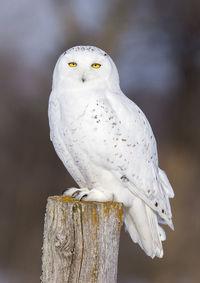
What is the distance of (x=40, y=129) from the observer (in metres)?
5.08

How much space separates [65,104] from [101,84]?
174 mm

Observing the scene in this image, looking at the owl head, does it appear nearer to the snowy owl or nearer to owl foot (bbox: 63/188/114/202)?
the snowy owl

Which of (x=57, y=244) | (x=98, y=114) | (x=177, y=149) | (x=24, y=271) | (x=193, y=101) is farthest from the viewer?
(x=193, y=101)

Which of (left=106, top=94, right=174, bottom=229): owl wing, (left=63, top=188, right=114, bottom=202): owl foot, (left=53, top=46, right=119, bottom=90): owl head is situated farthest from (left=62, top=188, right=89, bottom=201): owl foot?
(left=53, top=46, right=119, bottom=90): owl head

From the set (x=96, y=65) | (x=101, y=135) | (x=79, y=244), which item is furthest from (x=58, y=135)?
(x=79, y=244)

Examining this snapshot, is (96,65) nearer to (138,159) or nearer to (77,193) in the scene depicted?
(138,159)

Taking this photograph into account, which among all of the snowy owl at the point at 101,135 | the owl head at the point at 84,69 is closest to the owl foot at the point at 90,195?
the snowy owl at the point at 101,135

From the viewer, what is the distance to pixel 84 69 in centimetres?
196

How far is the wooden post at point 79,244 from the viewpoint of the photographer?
1686 millimetres

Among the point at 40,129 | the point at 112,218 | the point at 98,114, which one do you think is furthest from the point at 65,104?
the point at 40,129

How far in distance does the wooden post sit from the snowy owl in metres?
0.24

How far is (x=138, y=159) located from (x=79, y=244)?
19.9 inches

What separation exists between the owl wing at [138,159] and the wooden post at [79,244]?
0.93 ft

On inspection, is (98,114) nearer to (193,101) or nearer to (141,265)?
(141,265)
